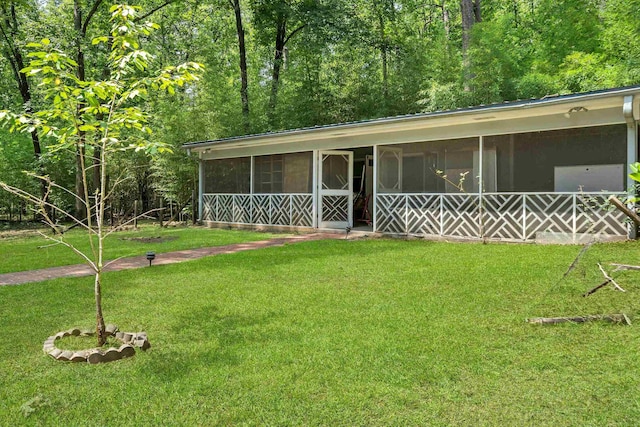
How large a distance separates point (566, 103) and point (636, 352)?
511 cm

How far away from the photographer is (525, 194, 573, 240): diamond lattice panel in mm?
7652

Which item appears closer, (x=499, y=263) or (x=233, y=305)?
(x=233, y=305)

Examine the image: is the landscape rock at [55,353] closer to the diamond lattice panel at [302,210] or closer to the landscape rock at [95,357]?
the landscape rock at [95,357]

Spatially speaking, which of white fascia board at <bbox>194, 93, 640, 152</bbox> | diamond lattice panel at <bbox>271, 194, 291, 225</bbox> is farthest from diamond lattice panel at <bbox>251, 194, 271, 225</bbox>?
white fascia board at <bbox>194, 93, 640, 152</bbox>

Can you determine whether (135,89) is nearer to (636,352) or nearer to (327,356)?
(327,356)

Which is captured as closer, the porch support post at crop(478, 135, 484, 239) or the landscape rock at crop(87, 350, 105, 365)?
the landscape rock at crop(87, 350, 105, 365)

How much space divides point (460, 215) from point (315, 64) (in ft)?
35.9

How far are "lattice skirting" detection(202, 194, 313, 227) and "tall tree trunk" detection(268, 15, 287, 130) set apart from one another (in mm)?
4619

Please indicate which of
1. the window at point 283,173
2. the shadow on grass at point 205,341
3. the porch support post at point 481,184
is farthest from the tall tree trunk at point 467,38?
the shadow on grass at point 205,341

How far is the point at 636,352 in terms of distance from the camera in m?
3.06

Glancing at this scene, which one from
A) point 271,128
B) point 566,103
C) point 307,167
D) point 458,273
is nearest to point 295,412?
point 458,273

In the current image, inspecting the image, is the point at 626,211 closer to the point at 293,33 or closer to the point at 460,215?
the point at 460,215

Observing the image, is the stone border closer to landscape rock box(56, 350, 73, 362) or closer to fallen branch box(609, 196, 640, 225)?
landscape rock box(56, 350, 73, 362)

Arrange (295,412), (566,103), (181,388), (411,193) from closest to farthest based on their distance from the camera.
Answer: (295,412) → (181,388) → (566,103) → (411,193)
